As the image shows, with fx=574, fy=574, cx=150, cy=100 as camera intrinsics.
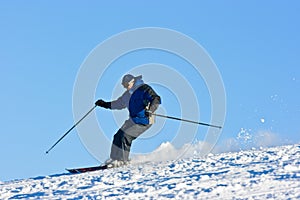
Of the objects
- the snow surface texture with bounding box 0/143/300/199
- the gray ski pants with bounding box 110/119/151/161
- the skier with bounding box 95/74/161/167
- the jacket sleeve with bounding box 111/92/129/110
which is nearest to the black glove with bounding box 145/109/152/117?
the skier with bounding box 95/74/161/167

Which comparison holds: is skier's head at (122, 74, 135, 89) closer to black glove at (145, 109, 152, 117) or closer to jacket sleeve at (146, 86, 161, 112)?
jacket sleeve at (146, 86, 161, 112)

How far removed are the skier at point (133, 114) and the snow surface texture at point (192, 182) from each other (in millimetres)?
1679

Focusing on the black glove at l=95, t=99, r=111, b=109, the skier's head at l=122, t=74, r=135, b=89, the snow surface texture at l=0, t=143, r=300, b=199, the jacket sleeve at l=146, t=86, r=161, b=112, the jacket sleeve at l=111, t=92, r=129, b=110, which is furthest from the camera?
the black glove at l=95, t=99, r=111, b=109

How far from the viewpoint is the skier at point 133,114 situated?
1081 centimetres

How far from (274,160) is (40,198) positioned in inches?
130

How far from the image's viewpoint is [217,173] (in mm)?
7461

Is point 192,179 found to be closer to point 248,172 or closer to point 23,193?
point 248,172

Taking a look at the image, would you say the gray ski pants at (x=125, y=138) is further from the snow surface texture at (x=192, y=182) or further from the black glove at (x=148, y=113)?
the snow surface texture at (x=192, y=182)

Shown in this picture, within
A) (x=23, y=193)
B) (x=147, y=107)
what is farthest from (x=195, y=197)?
(x=147, y=107)

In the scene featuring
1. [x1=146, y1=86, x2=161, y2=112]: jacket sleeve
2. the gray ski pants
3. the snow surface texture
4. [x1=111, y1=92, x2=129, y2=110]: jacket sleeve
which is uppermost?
[x1=111, y1=92, x2=129, y2=110]: jacket sleeve

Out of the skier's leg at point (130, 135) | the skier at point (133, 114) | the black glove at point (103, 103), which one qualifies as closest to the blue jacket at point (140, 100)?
the skier at point (133, 114)

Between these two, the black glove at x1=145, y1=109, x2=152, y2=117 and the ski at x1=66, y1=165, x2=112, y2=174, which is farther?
the ski at x1=66, y1=165, x2=112, y2=174

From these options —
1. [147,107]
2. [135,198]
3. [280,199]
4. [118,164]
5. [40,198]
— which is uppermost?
[147,107]

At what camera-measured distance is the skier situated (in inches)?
426
